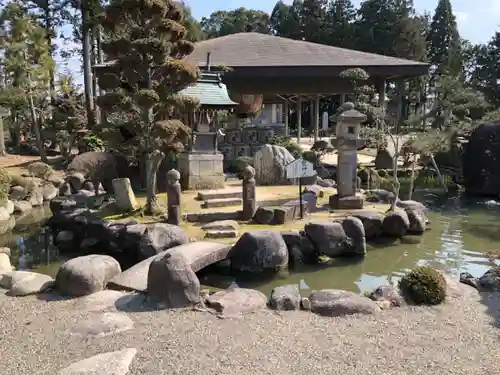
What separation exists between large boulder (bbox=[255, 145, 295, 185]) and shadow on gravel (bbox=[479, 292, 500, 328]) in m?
8.59

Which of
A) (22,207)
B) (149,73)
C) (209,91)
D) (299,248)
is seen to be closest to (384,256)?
(299,248)

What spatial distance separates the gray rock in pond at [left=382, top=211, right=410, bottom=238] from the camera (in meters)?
11.0

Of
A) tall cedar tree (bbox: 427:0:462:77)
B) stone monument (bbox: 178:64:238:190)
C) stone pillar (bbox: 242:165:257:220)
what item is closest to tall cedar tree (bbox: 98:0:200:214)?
stone pillar (bbox: 242:165:257:220)

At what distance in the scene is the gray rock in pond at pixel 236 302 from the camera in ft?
20.5

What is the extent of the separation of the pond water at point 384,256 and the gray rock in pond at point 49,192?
2811mm

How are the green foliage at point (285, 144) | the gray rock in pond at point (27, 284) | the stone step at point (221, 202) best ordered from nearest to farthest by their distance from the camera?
1. the gray rock in pond at point (27, 284)
2. the stone step at point (221, 202)
3. the green foliage at point (285, 144)

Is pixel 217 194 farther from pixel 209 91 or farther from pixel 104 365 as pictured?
pixel 104 365

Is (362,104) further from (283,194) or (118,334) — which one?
(118,334)

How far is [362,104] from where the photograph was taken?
42.5 ft

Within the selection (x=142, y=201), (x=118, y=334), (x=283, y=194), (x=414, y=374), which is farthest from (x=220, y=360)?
(x=283, y=194)

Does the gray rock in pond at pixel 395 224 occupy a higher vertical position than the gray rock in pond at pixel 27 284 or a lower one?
higher

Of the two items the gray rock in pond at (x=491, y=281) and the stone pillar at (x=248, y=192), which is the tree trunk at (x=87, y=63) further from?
the gray rock in pond at (x=491, y=281)

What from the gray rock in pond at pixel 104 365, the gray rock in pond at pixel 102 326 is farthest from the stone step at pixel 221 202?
the gray rock in pond at pixel 104 365

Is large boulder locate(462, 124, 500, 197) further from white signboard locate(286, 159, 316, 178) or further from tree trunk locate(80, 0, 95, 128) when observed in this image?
tree trunk locate(80, 0, 95, 128)
